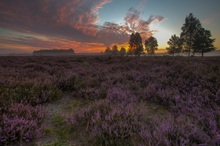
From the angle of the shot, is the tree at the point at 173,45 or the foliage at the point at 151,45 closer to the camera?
the tree at the point at 173,45

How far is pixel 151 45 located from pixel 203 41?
29.8m

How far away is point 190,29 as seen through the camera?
35156 mm

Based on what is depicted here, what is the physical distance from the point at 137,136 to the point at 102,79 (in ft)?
12.6

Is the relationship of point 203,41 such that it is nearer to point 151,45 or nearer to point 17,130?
point 151,45

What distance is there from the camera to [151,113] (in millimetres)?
2797

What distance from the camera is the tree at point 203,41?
35.3m

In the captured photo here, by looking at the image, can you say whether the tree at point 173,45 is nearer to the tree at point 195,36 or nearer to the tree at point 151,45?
the tree at point 151,45

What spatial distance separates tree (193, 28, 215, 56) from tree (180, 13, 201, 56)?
105 cm

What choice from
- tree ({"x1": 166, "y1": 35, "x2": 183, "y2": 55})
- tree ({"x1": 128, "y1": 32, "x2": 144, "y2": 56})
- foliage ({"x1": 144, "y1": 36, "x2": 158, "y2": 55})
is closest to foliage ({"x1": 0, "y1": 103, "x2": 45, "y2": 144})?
tree ({"x1": 128, "y1": 32, "x2": 144, "y2": 56})

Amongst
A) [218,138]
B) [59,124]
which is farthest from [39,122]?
[218,138]

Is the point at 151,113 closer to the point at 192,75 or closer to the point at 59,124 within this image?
the point at 59,124

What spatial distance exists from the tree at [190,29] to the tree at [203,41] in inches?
41.2

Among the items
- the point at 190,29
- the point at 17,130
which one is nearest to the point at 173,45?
the point at 190,29

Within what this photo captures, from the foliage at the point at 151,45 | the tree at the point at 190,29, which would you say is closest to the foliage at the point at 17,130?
the tree at the point at 190,29
